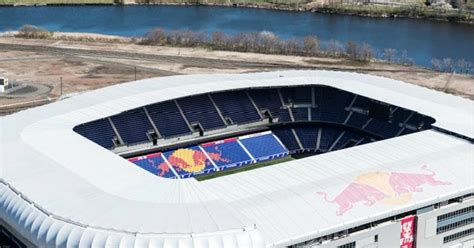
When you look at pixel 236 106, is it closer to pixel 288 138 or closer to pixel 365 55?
pixel 288 138

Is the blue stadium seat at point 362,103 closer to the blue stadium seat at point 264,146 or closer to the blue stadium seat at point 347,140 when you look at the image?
the blue stadium seat at point 347,140

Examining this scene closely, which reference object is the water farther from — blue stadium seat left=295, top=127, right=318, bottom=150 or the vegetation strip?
blue stadium seat left=295, top=127, right=318, bottom=150

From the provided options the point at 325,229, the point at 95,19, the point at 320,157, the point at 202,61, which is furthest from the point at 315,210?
the point at 95,19

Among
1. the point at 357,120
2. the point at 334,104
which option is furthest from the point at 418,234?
the point at 334,104

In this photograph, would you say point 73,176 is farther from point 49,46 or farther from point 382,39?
point 382,39

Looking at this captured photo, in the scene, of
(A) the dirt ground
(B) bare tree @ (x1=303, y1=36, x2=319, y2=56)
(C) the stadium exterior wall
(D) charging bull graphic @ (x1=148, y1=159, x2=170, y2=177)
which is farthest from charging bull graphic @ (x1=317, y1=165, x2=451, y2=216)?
(B) bare tree @ (x1=303, y1=36, x2=319, y2=56)
